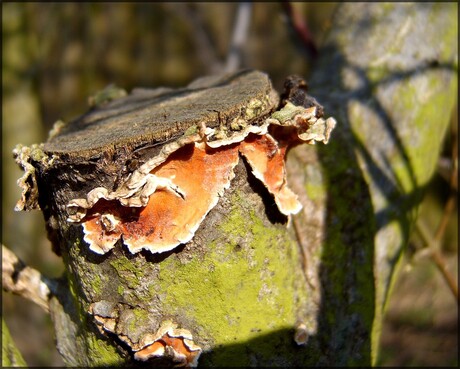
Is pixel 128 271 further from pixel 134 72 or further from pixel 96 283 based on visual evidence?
pixel 134 72

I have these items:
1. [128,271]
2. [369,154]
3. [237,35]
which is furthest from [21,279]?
[237,35]

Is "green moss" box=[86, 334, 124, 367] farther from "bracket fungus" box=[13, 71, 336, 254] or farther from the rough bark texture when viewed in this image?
the rough bark texture

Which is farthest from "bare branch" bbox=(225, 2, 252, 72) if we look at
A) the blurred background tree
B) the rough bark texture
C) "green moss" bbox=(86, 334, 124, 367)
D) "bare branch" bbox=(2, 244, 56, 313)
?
"green moss" bbox=(86, 334, 124, 367)

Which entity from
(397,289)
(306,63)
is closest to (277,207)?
(397,289)

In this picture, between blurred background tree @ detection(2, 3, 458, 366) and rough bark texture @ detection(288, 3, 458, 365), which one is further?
blurred background tree @ detection(2, 3, 458, 366)

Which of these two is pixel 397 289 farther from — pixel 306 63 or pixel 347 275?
pixel 347 275

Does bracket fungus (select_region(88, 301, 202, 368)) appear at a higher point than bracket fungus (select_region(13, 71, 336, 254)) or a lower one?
lower
